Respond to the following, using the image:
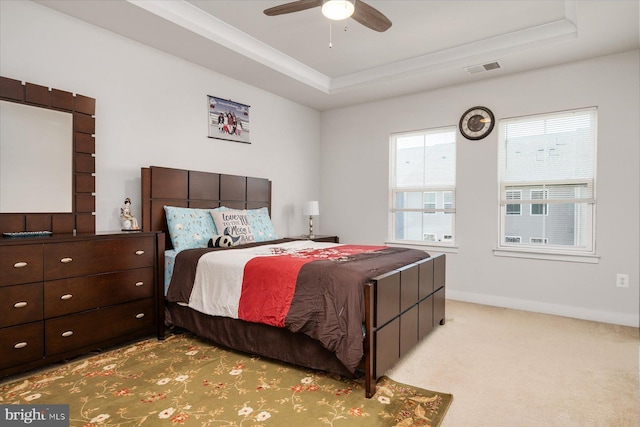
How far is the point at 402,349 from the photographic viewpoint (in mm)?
2572

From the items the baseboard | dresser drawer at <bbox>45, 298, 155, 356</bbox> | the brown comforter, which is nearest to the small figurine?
dresser drawer at <bbox>45, 298, 155, 356</bbox>

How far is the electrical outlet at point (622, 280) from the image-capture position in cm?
357

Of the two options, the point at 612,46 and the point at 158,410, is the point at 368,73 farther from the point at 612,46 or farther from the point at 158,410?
the point at 158,410

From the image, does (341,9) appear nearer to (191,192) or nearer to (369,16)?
(369,16)

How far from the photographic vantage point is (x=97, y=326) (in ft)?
8.68

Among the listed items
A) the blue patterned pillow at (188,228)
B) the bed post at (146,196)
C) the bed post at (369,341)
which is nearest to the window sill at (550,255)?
the bed post at (369,341)

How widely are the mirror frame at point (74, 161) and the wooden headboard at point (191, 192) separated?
474 millimetres

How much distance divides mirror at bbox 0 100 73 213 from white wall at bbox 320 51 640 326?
3.50 metres

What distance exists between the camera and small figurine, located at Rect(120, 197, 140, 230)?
3123 mm

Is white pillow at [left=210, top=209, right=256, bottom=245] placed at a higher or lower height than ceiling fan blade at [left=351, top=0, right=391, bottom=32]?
lower

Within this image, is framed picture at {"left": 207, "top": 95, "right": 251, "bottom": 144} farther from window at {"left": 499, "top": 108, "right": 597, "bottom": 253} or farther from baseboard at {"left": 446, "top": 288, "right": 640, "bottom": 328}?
baseboard at {"left": 446, "top": 288, "right": 640, "bottom": 328}

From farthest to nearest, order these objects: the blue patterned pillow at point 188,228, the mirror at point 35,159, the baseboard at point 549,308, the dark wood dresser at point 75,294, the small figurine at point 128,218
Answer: the baseboard at point 549,308, the blue patterned pillow at point 188,228, the small figurine at point 128,218, the mirror at point 35,159, the dark wood dresser at point 75,294

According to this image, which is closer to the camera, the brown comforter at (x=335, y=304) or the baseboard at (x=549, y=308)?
the brown comforter at (x=335, y=304)

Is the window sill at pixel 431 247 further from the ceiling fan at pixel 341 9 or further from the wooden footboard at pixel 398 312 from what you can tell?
the ceiling fan at pixel 341 9
